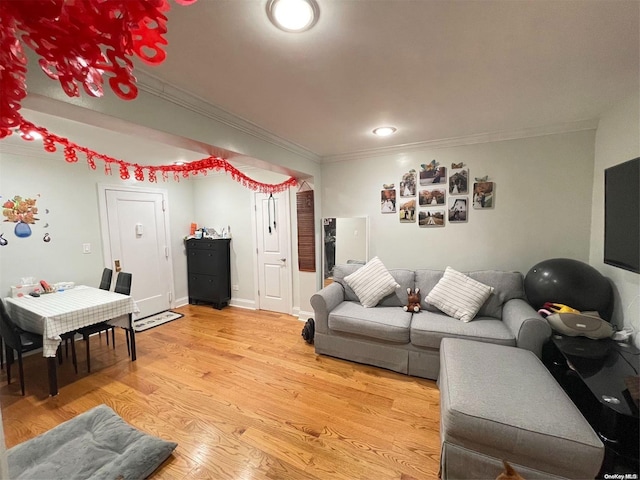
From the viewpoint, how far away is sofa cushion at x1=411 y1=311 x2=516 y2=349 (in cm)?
218

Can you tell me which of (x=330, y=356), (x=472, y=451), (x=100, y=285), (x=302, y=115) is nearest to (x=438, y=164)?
(x=302, y=115)

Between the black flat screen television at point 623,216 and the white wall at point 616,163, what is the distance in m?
0.25

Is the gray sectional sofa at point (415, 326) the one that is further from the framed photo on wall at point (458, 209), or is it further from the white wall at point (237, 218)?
the white wall at point (237, 218)

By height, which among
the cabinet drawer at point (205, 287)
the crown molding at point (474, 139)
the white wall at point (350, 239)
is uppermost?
the crown molding at point (474, 139)

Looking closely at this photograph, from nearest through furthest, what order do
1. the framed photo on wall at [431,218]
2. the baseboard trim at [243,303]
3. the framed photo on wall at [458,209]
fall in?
the framed photo on wall at [458,209]
the framed photo on wall at [431,218]
the baseboard trim at [243,303]

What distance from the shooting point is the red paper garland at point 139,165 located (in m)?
1.70

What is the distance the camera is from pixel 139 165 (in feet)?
9.96

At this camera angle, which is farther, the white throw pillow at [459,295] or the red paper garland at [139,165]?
the white throw pillow at [459,295]

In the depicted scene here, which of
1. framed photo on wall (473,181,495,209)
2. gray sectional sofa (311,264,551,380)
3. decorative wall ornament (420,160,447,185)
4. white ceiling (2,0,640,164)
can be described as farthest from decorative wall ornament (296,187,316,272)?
framed photo on wall (473,181,495,209)

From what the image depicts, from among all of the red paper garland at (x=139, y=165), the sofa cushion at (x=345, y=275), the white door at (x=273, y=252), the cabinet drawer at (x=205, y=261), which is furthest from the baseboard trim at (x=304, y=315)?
the red paper garland at (x=139, y=165)

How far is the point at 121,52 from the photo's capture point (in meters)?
0.66

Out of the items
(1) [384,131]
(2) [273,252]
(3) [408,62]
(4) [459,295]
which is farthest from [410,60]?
(2) [273,252]

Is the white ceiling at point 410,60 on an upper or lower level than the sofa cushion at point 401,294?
upper

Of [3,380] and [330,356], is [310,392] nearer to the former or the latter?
[330,356]
